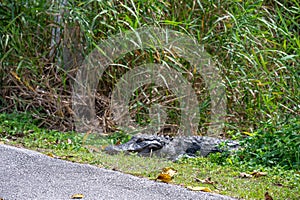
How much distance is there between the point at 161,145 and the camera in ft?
19.0

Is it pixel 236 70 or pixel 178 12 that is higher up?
pixel 178 12

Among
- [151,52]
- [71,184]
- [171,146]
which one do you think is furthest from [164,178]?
[151,52]

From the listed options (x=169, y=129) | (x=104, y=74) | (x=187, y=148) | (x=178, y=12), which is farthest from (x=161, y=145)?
(x=178, y=12)

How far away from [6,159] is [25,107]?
2276mm

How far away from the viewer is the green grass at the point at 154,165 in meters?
4.23

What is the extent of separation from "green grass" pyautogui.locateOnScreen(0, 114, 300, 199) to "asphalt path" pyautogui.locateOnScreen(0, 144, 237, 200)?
0.97 ft

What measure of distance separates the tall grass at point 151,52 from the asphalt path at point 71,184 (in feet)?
6.84

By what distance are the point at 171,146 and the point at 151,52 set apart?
107 cm

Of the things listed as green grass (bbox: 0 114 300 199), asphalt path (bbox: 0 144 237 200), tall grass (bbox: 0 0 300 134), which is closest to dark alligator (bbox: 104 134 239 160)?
green grass (bbox: 0 114 300 199)

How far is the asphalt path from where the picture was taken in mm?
3797

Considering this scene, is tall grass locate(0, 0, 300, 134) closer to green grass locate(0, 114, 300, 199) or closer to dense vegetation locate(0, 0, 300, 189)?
dense vegetation locate(0, 0, 300, 189)

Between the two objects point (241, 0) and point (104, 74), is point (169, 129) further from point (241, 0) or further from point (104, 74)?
point (241, 0)

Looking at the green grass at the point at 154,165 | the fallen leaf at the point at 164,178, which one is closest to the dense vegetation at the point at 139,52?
the green grass at the point at 154,165

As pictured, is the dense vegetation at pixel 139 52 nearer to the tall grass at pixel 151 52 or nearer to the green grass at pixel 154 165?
the tall grass at pixel 151 52
